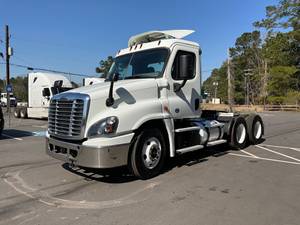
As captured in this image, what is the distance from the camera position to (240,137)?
9852mm

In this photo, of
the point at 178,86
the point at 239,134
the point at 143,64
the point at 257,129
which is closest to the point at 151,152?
the point at 178,86

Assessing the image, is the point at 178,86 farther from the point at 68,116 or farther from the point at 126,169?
the point at 68,116

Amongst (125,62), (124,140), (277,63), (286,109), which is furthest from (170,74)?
(277,63)

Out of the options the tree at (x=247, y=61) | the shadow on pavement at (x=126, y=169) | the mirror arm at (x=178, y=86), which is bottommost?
Answer: the shadow on pavement at (x=126, y=169)

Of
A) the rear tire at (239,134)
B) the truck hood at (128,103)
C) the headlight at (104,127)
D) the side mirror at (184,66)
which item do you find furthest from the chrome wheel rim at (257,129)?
the headlight at (104,127)

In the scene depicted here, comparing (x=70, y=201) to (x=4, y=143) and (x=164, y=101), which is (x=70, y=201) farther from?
(x=4, y=143)

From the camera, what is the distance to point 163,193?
5.43 metres

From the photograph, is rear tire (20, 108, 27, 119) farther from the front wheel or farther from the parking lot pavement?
the front wheel

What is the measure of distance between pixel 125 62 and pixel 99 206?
3.83 meters

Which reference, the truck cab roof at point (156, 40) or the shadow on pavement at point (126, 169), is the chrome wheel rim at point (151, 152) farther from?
the truck cab roof at point (156, 40)

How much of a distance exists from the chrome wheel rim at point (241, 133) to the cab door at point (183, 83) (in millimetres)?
2232

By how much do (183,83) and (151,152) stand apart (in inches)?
70.0

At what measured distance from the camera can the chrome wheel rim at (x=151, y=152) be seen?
6.32 m

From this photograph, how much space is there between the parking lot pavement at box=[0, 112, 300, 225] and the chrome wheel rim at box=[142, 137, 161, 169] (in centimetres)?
32
